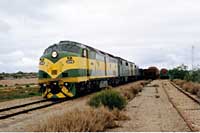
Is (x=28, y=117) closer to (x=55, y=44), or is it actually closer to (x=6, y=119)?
(x=6, y=119)

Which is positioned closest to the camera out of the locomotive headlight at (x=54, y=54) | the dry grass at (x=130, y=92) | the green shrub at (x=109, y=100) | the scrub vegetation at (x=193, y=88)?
the green shrub at (x=109, y=100)

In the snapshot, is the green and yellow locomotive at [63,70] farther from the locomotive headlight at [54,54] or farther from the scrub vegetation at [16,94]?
the scrub vegetation at [16,94]

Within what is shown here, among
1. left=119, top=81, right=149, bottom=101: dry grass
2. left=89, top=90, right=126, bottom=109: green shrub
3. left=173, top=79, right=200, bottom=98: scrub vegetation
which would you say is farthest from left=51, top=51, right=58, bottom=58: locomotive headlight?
left=173, top=79, right=200, bottom=98: scrub vegetation

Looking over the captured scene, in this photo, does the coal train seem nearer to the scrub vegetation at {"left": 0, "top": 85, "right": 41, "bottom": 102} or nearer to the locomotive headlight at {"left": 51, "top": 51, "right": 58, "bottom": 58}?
the locomotive headlight at {"left": 51, "top": 51, "right": 58, "bottom": 58}

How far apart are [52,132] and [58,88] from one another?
14204 millimetres

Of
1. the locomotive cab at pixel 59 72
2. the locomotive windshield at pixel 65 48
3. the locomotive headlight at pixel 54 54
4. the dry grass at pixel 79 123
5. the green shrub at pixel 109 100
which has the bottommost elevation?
the dry grass at pixel 79 123

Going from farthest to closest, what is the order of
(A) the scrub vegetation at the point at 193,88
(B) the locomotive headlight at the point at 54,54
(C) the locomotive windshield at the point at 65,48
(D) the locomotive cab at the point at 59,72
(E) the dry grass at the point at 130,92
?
1. (A) the scrub vegetation at the point at 193,88
2. (E) the dry grass at the point at 130,92
3. (C) the locomotive windshield at the point at 65,48
4. (B) the locomotive headlight at the point at 54,54
5. (D) the locomotive cab at the point at 59,72

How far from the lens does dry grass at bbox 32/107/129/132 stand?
9.53 m

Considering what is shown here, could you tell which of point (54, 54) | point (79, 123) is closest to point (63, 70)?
point (54, 54)

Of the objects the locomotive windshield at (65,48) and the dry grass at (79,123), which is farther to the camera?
the locomotive windshield at (65,48)

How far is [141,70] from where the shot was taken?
289 feet

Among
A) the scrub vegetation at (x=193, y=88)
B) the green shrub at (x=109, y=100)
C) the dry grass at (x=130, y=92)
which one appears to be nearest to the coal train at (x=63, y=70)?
the dry grass at (x=130, y=92)

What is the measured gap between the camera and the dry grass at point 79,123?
9531 millimetres

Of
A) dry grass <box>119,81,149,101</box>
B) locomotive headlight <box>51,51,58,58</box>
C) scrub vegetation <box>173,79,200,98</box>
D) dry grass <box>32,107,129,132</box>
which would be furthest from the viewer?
scrub vegetation <box>173,79,200,98</box>
